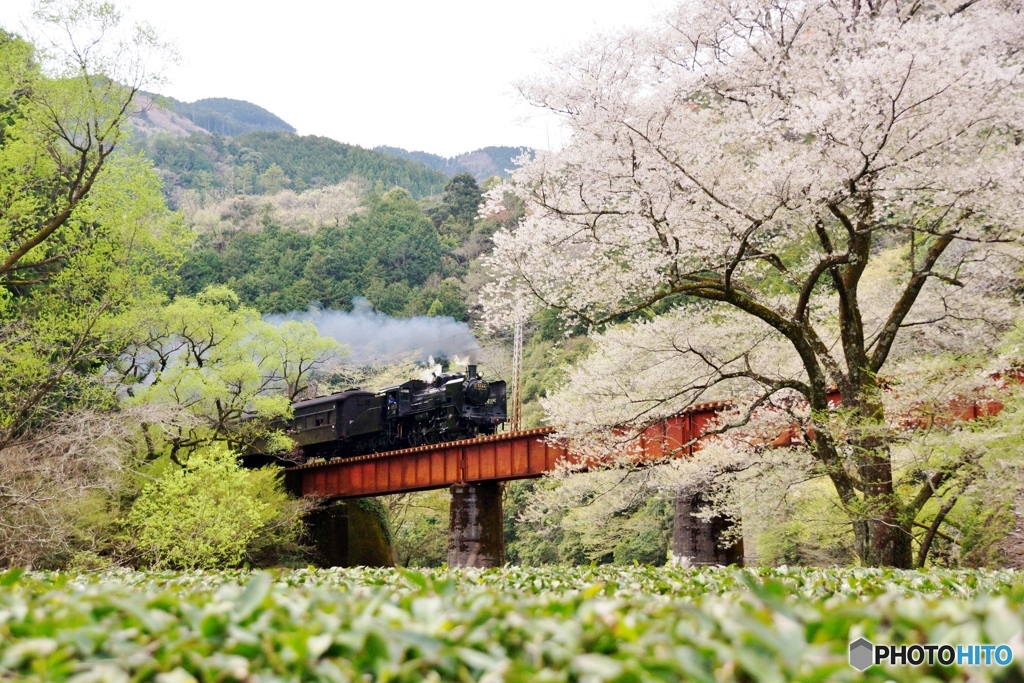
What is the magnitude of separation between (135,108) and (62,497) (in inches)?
344

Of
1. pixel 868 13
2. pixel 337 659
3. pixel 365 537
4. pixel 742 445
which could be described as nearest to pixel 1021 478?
pixel 742 445

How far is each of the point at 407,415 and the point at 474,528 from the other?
594 cm

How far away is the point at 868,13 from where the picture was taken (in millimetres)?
14258

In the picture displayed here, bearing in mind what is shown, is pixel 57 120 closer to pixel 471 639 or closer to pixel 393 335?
pixel 471 639

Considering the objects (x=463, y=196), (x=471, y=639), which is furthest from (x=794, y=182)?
(x=463, y=196)

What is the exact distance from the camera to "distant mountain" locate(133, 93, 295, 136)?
155500 millimetres

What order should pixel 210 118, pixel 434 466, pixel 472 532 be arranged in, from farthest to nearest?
pixel 210 118, pixel 434 466, pixel 472 532

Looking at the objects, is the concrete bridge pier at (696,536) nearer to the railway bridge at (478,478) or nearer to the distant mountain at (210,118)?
the railway bridge at (478,478)

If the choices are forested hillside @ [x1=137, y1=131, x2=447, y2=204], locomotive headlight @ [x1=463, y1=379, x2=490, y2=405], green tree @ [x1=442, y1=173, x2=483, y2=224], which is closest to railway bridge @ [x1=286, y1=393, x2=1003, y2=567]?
locomotive headlight @ [x1=463, y1=379, x2=490, y2=405]

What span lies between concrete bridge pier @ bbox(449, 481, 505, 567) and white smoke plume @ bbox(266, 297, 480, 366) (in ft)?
124

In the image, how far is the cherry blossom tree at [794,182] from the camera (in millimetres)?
11984

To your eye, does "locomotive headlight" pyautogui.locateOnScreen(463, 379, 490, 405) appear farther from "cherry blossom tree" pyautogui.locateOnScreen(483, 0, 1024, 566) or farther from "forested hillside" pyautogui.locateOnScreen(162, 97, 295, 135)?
"forested hillside" pyautogui.locateOnScreen(162, 97, 295, 135)

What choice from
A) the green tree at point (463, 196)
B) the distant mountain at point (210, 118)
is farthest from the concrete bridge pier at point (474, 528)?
the distant mountain at point (210, 118)

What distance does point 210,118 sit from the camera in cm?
17288
